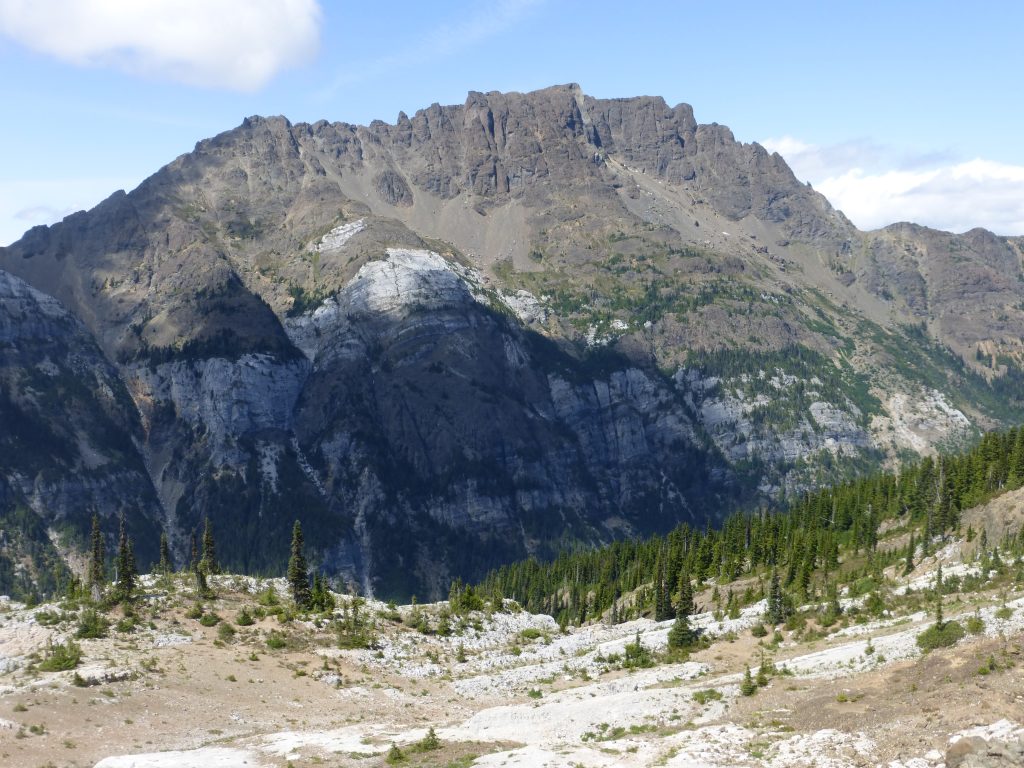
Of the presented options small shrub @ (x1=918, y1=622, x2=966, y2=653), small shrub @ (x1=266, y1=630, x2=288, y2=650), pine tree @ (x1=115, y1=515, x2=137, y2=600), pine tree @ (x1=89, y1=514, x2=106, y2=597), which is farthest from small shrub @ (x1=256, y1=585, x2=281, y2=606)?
small shrub @ (x1=918, y1=622, x2=966, y2=653)

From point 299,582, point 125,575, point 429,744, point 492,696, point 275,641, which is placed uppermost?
point 125,575

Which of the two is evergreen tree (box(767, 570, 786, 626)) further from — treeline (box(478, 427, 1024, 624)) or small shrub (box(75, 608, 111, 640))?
small shrub (box(75, 608, 111, 640))

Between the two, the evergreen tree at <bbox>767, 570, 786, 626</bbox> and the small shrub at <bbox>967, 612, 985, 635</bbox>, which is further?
the evergreen tree at <bbox>767, 570, 786, 626</bbox>

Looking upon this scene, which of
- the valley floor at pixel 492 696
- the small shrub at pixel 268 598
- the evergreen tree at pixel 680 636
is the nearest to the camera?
the valley floor at pixel 492 696

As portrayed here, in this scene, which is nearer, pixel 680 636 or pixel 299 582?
pixel 680 636

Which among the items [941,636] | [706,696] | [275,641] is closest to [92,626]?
[275,641]

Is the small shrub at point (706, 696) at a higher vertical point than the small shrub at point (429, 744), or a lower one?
lower

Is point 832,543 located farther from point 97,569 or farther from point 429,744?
point 429,744

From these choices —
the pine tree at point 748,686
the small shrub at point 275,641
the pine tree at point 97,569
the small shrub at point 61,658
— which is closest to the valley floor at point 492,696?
the small shrub at point 275,641

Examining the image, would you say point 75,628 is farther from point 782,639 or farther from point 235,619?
point 782,639

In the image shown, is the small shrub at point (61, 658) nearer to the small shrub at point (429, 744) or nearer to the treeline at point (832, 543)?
the small shrub at point (429, 744)

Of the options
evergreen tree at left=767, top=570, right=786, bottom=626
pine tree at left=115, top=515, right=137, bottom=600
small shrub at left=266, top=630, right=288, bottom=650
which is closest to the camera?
small shrub at left=266, top=630, right=288, bottom=650

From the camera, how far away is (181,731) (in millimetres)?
75688

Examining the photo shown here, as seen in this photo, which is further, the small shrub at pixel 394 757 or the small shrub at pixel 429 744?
the small shrub at pixel 429 744
